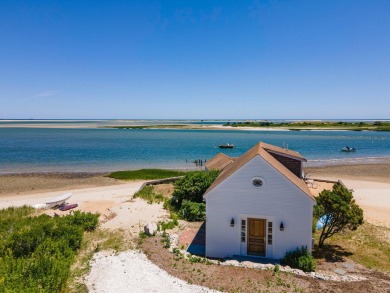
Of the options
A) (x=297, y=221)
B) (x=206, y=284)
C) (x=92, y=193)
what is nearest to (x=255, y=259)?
(x=297, y=221)

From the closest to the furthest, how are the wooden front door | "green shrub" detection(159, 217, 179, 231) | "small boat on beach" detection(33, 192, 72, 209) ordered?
the wooden front door, "green shrub" detection(159, 217, 179, 231), "small boat on beach" detection(33, 192, 72, 209)

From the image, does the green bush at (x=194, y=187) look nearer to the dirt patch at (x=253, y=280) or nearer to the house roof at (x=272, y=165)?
the house roof at (x=272, y=165)

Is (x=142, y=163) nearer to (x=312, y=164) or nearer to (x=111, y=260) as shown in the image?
(x=312, y=164)

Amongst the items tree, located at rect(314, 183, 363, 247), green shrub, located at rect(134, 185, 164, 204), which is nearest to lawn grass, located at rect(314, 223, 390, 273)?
tree, located at rect(314, 183, 363, 247)

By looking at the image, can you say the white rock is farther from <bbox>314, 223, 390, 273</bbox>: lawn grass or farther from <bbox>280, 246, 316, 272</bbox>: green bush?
<bbox>314, 223, 390, 273</bbox>: lawn grass

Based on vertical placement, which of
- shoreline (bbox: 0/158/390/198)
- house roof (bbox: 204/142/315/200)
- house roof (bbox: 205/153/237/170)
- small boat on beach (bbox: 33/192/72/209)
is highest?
house roof (bbox: 204/142/315/200)

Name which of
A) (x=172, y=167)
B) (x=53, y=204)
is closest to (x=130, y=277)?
(x=53, y=204)

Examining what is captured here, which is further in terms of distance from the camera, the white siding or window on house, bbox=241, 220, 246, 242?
window on house, bbox=241, 220, 246, 242

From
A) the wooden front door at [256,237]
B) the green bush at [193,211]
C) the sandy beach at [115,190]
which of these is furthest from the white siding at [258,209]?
the sandy beach at [115,190]
